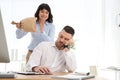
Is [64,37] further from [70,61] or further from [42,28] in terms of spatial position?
[42,28]

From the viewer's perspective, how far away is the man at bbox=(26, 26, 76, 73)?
2527mm

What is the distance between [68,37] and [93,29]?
224cm

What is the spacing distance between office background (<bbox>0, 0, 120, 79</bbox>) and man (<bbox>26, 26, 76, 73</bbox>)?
2.00m

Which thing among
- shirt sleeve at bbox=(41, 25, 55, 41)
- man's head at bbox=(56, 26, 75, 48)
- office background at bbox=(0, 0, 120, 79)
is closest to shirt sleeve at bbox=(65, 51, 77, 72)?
man's head at bbox=(56, 26, 75, 48)

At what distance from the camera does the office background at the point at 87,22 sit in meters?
4.61

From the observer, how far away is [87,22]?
15.4ft

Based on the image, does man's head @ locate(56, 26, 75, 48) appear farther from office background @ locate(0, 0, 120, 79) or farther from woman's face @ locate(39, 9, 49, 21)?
office background @ locate(0, 0, 120, 79)

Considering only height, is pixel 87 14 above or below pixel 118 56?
above

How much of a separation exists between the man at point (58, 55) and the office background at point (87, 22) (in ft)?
6.55

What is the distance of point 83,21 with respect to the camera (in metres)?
4.69

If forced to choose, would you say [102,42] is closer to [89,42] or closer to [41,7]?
[89,42]

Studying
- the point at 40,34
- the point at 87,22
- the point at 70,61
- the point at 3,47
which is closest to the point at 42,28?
the point at 40,34

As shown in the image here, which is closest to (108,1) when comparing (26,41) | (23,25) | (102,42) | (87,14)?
(87,14)

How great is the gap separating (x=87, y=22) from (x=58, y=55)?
85.6 inches
